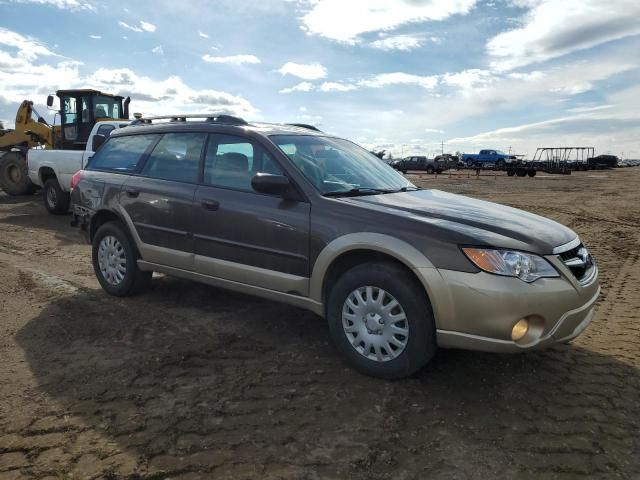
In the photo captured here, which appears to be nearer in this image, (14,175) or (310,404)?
(310,404)

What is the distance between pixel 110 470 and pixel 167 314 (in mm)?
2320

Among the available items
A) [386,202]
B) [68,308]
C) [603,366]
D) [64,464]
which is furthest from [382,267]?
[68,308]

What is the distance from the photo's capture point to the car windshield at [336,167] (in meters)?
3.92

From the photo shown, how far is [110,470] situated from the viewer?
2461 millimetres

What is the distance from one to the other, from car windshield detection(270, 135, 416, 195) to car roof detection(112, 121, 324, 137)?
0.13 meters

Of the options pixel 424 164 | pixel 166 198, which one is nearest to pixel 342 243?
pixel 166 198

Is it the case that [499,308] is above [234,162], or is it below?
below

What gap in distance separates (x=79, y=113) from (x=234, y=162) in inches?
492

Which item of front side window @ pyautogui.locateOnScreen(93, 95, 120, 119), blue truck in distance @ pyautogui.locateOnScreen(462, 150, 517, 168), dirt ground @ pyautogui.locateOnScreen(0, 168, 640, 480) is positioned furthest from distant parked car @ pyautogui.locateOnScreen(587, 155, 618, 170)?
dirt ground @ pyautogui.locateOnScreen(0, 168, 640, 480)

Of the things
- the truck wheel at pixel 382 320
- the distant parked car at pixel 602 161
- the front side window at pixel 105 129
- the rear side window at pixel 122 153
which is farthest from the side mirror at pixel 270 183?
the distant parked car at pixel 602 161

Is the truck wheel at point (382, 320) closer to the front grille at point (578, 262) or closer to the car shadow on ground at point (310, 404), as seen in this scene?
the car shadow on ground at point (310, 404)

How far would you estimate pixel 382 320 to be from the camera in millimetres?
3371

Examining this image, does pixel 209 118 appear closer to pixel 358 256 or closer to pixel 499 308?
pixel 358 256

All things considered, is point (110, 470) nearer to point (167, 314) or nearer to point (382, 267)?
point (382, 267)
